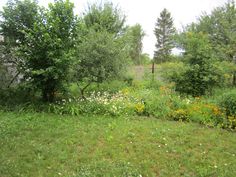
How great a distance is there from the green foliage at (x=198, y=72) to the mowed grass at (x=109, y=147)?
2953 millimetres

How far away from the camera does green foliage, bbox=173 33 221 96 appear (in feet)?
28.7

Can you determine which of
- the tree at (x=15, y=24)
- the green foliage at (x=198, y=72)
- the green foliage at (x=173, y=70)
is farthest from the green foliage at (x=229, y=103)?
the tree at (x=15, y=24)

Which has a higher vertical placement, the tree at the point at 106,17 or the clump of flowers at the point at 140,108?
the tree at the point at 106,17

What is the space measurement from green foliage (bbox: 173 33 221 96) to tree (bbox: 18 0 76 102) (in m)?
4.24

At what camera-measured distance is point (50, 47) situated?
6938mm

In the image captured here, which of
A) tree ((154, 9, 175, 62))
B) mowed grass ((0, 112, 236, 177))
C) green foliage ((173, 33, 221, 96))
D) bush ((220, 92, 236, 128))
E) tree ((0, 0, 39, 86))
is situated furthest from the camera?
tree ((154, 9, 175, 62))

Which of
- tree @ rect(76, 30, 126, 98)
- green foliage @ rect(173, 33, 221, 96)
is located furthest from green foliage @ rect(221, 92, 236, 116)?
tree @ rect(76, 30, 126, 98)

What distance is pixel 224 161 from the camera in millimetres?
4441

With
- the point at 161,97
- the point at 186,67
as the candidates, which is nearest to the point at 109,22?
the point at 186,67

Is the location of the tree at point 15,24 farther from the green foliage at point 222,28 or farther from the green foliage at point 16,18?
the green foliage at point 222,28

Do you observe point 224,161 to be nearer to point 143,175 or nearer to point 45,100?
point 143,175

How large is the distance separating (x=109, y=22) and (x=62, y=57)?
6.76m

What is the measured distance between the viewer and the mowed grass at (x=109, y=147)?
3.97m

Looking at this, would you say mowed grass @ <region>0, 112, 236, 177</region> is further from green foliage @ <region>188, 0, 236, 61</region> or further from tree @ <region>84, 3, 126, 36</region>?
tree @ <region>84, 3, 126, 36</region>
